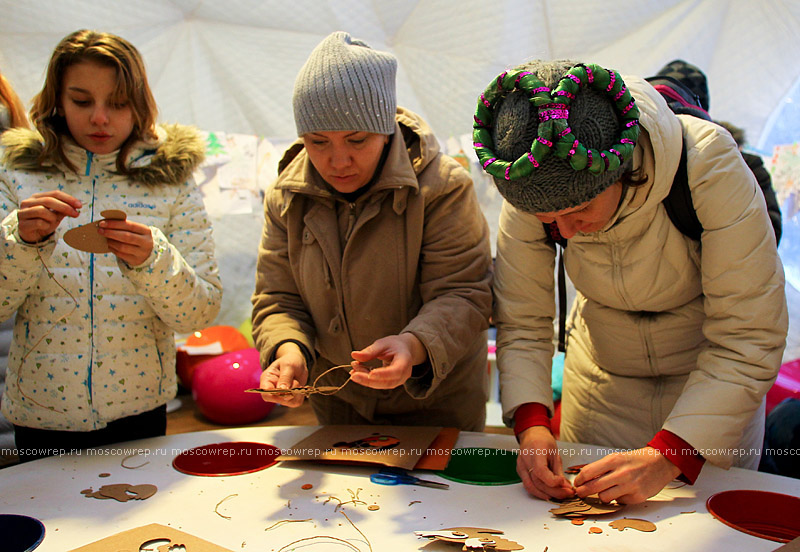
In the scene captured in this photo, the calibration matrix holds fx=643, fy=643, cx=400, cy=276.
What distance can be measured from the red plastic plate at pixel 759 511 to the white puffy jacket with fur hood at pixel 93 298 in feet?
3.35

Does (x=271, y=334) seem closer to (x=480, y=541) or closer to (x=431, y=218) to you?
(x=431, y=218)

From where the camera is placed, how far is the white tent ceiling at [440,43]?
114 inches

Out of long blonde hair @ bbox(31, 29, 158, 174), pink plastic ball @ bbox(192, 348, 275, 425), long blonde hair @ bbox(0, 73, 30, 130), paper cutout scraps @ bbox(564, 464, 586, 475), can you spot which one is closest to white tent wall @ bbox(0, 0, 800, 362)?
pink plastic ball @ bbox(192, 348, 275, 425)

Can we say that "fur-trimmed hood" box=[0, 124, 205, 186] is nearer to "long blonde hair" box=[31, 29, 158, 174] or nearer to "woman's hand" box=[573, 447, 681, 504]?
"long blonde hair" box=[31, 29, 158, 174]

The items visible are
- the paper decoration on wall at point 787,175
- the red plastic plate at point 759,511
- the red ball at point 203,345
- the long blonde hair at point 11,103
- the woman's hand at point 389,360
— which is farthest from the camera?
the red ball at point 203,345

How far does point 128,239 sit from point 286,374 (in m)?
0.37

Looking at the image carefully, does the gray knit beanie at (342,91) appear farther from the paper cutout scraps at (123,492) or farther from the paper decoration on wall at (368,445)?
the paper cutout scraps at (123,492)

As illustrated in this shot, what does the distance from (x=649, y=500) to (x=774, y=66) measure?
2601 mm

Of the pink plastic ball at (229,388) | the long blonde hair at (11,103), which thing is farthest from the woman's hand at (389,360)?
the pink plastic ball at (229,388)

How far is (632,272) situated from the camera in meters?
1.11

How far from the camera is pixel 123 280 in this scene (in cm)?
132

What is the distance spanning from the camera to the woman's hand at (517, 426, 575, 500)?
1.00m

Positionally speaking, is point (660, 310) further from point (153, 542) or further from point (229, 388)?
point (229, 388)

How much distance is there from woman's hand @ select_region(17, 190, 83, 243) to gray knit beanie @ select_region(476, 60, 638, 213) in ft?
2.52
